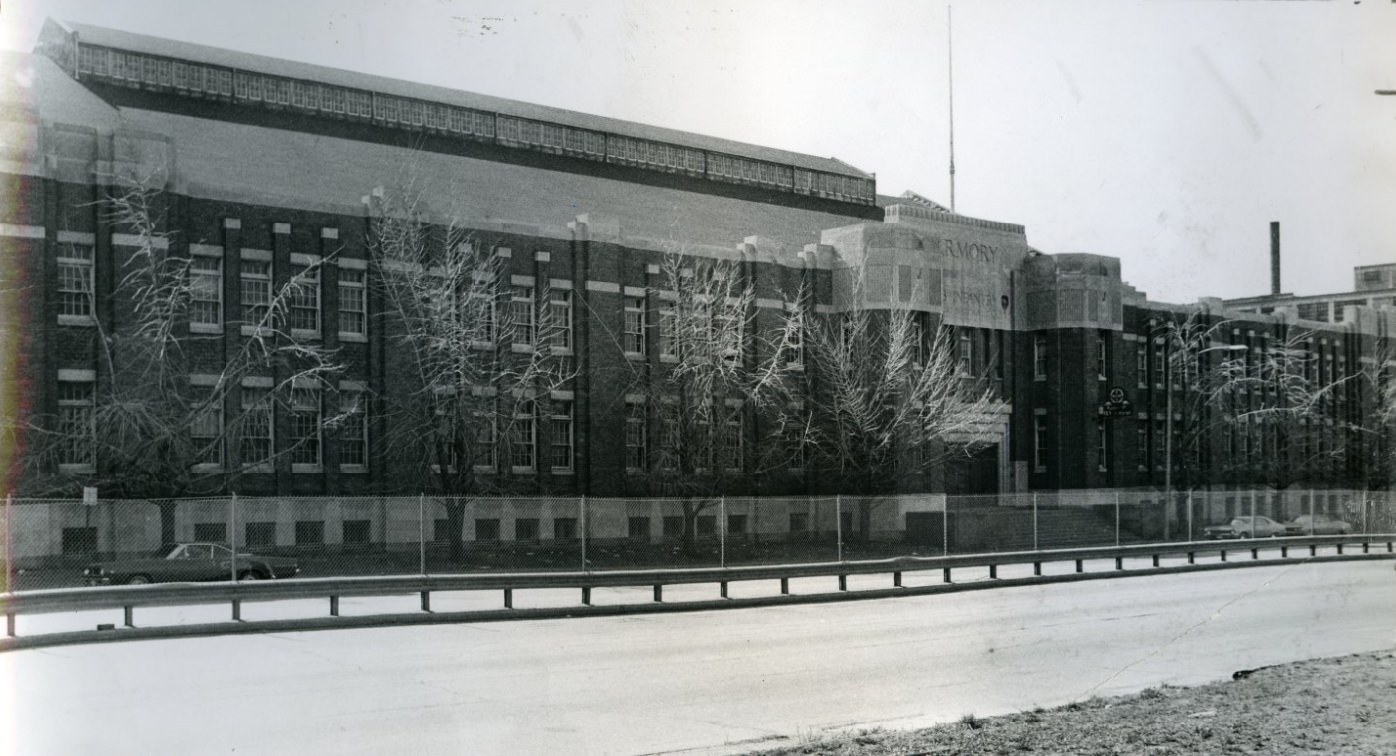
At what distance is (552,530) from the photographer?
41969 millimetres

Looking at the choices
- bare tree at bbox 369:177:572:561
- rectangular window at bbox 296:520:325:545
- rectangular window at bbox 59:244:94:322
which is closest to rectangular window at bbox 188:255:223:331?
rectangular window at bbox 59:244:94:322

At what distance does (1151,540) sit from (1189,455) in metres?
13.3

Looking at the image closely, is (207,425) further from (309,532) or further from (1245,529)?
(1245,529)

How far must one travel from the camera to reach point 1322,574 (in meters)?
34.6

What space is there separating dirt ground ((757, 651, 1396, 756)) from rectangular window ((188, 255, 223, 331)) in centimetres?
3070

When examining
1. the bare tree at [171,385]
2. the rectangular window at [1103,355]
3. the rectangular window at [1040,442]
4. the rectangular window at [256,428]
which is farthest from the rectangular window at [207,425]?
the rectangular window at [1103,355]

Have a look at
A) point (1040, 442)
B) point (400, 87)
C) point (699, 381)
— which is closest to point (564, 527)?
point (699, 381)

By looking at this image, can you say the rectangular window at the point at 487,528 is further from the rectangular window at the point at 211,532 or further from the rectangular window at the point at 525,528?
the rectangular window at the point at 211,532

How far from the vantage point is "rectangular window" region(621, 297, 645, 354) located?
46750mm

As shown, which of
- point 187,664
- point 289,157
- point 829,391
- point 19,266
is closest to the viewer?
point 187,664

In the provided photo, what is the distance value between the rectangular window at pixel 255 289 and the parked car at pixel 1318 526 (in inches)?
1615

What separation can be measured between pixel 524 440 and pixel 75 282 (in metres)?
14.7

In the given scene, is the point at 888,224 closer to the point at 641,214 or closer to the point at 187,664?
the point at 641,214

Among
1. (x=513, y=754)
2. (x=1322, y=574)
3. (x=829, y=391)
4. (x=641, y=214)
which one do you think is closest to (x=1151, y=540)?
(x=829, y=391)
